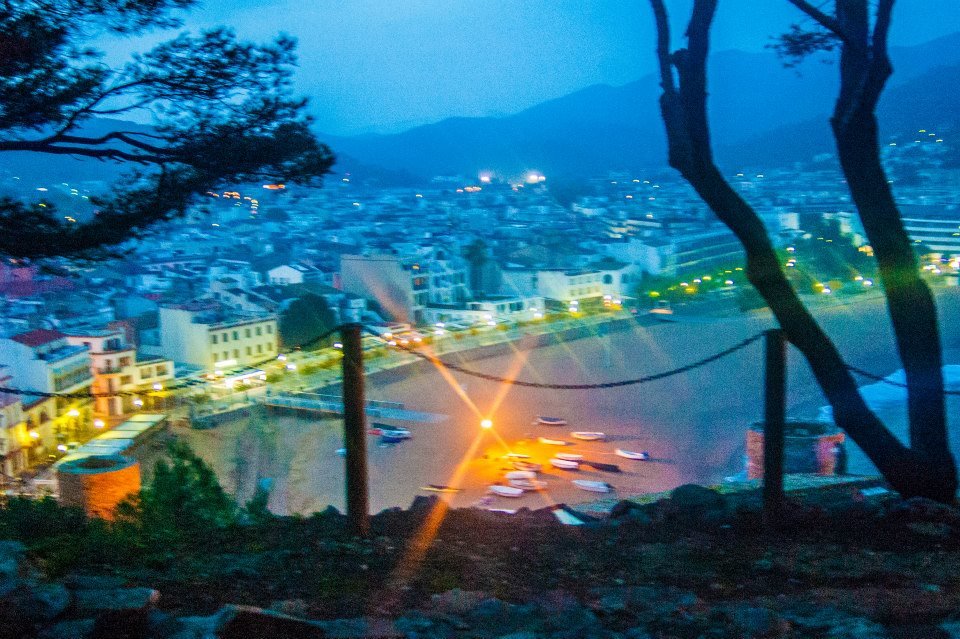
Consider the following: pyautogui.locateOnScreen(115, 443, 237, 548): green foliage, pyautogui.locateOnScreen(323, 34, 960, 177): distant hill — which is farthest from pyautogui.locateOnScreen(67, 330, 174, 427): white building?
pyautogui.locateOnScreen(323, 34, 960, 177): distant hill

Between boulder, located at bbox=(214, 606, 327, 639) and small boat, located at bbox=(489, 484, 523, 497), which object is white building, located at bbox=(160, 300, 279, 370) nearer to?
small boat, located at bbox=(489, 484, 523, 497)

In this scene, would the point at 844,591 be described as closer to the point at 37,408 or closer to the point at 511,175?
the point at 37,408

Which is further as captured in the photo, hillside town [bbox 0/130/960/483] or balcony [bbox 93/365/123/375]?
balcony [bbox 93/365/123/375]

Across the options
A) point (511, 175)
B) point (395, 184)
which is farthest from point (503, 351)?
point (511, 175)

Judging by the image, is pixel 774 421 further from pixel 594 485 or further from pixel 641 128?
pixel 641 128

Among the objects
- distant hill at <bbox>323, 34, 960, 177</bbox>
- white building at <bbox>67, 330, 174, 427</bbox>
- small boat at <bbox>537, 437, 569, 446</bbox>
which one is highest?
distant hill at <bbox>323, 34, 960, 177</bbox>

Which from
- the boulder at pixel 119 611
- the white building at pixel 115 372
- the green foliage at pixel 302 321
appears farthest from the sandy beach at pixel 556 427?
the boulder at pixel 119 611

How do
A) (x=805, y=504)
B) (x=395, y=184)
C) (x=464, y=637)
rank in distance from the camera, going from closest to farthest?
1. (x=464, y=637)
2. (x=805, y=504)
3. (x=395, y=184)
